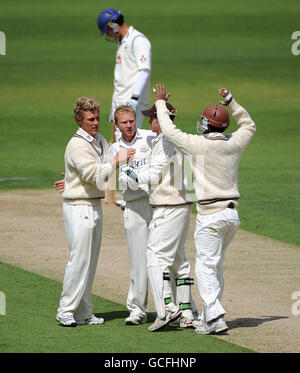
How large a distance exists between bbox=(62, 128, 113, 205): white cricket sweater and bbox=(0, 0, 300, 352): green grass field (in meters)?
1.14

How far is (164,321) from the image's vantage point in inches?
352

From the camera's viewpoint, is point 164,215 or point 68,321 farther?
point 68,321

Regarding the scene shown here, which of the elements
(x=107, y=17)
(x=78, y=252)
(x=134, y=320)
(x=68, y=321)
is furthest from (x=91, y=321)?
(x=107, y=17)

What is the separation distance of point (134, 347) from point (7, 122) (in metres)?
15.7

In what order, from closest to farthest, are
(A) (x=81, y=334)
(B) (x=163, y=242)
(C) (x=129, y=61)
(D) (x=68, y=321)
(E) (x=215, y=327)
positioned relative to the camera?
Result: (E) (x=215, y=327)
(A) (x=81, y=334)
(B) (x=163, y=242)
(D) (x=68, y=321)
(C) (x=129, y=61)

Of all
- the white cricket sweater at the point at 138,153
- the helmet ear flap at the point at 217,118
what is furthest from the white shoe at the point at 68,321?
the helmet ear flap at the point at 217,118

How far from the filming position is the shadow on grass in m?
9.29

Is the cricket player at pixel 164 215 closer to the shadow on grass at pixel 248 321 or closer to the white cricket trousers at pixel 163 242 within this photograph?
the white cricket trousers at pixel 163 242

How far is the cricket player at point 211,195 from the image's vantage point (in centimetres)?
886

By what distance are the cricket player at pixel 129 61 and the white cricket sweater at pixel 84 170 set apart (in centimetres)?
553

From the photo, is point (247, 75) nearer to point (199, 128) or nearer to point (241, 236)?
point (241, 236)

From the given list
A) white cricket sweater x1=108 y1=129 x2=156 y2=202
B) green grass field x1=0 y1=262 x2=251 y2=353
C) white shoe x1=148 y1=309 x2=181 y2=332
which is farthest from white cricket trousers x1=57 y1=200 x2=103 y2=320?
white shoe x1=148 y1=309 x2=181 y2=332

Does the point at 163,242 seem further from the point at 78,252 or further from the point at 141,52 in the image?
the point at 141,52

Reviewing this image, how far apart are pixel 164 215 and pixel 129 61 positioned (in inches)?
269
